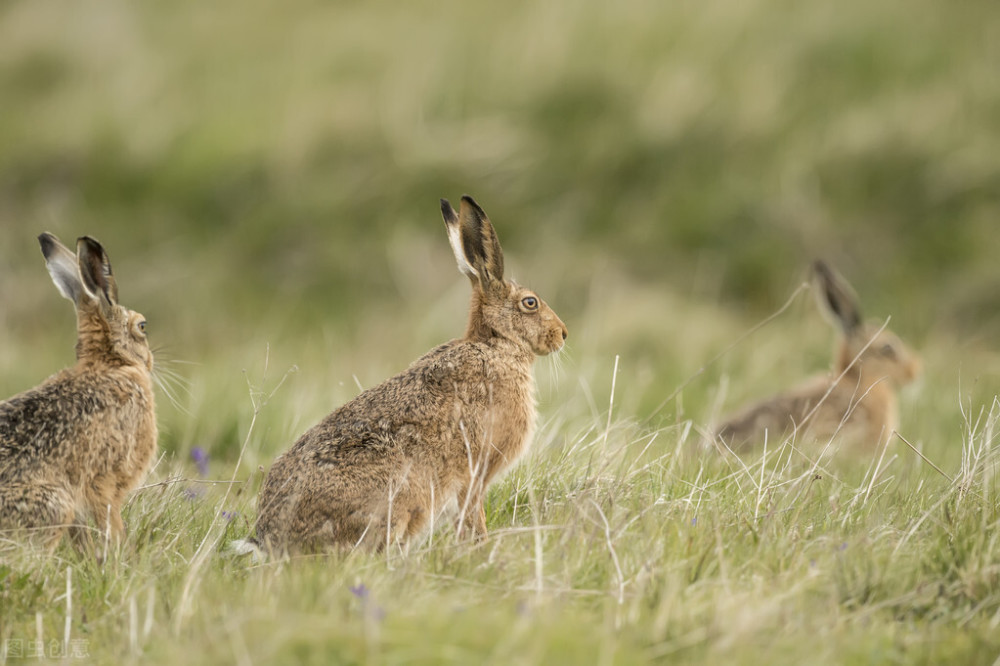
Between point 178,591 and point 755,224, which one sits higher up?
point 755,224

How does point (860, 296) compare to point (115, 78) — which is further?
point (115, 78)

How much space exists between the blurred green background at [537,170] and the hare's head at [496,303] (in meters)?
4.47

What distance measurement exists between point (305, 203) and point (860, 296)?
6.61 metres

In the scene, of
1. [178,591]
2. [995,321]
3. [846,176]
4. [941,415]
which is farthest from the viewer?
[846,176]

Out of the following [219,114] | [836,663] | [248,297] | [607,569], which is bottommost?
[836,663]

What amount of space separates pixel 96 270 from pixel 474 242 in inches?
71.1

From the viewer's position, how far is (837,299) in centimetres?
866

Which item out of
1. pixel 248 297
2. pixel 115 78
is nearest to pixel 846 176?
pixel 248 297

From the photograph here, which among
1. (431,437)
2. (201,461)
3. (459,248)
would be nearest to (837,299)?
(459,248)

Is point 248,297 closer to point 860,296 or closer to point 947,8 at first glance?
point 860,296

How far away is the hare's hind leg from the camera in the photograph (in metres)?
4.55

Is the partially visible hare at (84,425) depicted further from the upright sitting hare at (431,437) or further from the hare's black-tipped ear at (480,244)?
the hare's black-tipped ear at (480,244)

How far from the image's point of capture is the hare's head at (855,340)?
8609 mm

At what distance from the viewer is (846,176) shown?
13648 millimetres
